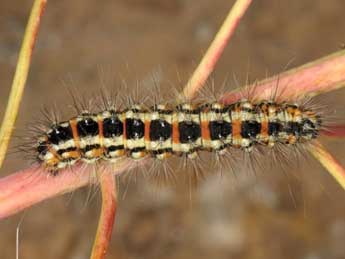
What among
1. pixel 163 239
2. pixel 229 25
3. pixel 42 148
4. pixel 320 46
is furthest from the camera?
pixel 320 46

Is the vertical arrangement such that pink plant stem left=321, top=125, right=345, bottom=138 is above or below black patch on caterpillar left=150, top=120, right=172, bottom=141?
below

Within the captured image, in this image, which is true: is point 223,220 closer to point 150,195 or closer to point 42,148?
point 150,195

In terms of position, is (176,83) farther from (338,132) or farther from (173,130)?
(338,132)

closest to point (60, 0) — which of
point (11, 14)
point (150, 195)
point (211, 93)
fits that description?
point (11, 14)

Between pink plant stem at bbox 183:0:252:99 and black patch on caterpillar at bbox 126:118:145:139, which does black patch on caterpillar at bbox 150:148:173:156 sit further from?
pink plant stem at bbox 183:0:252:99

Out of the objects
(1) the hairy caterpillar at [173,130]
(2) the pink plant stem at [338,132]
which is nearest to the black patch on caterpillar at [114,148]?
(1) the hairy caterpillar at [173,130]

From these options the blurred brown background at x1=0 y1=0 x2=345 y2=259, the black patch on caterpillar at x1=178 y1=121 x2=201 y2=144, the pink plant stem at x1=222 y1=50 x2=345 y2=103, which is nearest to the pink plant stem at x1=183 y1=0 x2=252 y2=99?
the pink plant stem at x1=222 y1=50 x2=345 y2=103
